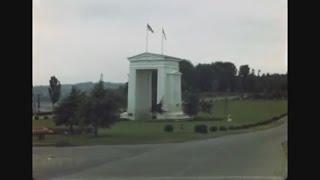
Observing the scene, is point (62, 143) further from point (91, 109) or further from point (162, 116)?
point (162, 116)

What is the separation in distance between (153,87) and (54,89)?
95 centimetres

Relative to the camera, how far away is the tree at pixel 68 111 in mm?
4586

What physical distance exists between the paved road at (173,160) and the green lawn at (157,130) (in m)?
0.07

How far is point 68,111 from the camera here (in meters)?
4.62

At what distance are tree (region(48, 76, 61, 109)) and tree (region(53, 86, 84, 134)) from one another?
0.26 ft

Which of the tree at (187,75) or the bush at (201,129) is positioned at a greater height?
the tree at (187,75)

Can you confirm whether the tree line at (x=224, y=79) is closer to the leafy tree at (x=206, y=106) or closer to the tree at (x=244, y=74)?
the tree at (x=244, y=74)

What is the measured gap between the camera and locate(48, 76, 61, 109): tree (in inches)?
170

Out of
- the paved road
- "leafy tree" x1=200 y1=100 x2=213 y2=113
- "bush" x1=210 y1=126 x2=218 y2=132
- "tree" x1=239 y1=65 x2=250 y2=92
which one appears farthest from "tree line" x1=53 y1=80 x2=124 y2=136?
"tree" x1=239 y1=65 x2=250 y2=92

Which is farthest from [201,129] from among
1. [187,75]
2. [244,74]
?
[244,74]

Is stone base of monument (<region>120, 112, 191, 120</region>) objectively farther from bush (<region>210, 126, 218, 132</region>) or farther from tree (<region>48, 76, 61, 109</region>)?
tree (<region>48, 76, 61, 109</region>)

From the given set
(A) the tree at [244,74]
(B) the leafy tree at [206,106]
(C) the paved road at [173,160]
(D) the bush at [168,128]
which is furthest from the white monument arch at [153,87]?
(A) the tree at [244,74]

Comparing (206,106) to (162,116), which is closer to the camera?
(162,116)
